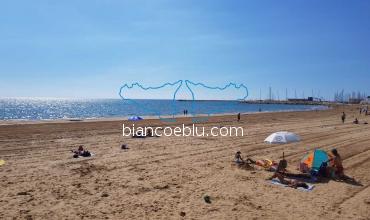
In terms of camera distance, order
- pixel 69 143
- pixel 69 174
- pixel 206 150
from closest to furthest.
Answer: pixel 69 174 → pixel 206 150 → pixel 69 143

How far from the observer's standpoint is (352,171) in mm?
13820

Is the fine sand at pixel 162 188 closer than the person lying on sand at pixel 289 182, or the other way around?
the fine sand at pixel 162 188

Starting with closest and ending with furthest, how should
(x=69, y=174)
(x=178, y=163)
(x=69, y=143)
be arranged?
(x=69, y=174), (x=178, y=163), (x=69, y=143)

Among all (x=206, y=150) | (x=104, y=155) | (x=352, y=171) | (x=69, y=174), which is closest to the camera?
(x=69, y=174)

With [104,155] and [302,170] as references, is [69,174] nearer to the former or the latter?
[104,155]

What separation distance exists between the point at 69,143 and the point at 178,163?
9.66 meters

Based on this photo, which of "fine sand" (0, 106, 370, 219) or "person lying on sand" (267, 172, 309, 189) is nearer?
"fine sand" (0, 106, 370, 219)

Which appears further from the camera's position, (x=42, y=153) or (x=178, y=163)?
(x=42, y=153)

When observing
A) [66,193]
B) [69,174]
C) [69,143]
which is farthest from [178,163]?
[69,143]

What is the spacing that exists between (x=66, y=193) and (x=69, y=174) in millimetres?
2594

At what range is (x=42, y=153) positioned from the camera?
17.7m

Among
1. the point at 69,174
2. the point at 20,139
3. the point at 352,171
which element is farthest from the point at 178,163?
the point at 20,139

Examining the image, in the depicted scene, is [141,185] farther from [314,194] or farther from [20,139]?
[20,139]

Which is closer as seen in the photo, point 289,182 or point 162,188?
point 162,188
